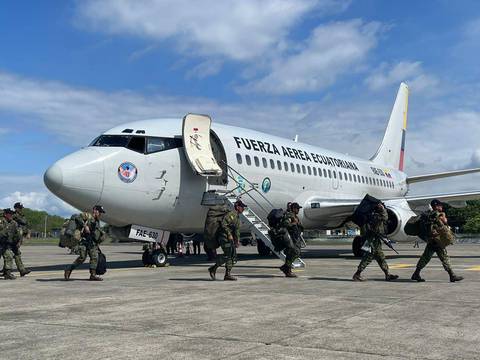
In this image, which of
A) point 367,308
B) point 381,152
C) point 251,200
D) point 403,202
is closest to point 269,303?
point 367,308

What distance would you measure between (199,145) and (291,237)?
444 centimetres

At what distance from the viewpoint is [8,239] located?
12609 mm

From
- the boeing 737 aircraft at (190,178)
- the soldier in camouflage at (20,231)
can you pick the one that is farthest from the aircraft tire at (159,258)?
the soldier in camouflage at (20,231)

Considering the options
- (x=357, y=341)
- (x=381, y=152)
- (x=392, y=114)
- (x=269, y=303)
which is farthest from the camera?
(x=392, y=114)

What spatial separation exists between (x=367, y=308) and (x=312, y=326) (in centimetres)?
170

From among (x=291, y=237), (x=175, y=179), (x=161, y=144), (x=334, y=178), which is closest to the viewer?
(x=291, y=237)

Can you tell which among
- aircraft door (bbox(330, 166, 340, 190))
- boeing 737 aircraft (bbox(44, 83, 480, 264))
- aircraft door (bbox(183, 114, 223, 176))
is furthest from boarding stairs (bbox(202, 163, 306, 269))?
aircraft door (bbox(330, 166, 340, 190))

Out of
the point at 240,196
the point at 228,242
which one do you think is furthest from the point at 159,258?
the point at 228,242

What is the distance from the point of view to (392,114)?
3428cm

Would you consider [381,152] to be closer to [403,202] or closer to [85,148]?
[403,202]

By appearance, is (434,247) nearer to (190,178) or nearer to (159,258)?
(190,178)

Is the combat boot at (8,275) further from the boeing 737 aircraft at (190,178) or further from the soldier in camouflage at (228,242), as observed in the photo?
the soldier in camouflage at (228,242)

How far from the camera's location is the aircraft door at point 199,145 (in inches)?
596

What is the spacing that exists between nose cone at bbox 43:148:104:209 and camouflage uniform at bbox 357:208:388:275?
263 inches
